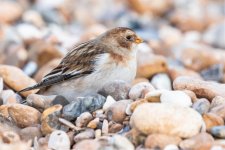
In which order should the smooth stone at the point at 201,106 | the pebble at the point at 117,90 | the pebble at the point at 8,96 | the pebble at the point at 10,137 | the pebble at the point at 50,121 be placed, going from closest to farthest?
the pebble at the point at 10,137, the smooth stone at the point at 201,106, the pebble at the point at 50,121, the pebble at the point at 117,90, the pebble at the point at 8,96

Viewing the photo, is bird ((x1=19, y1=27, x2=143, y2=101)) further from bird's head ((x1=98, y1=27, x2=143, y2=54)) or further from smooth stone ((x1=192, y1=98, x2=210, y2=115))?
smooth stone ((x1=192, y1=98, x2=210, y2=115))

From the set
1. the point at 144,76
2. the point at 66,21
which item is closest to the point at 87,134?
the point at 144,76

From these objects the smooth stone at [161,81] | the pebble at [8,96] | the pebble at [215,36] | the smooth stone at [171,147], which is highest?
the pebble at [215,36]

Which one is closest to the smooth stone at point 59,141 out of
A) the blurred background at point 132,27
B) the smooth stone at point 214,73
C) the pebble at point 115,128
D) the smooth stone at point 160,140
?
the pebble at point 115,128

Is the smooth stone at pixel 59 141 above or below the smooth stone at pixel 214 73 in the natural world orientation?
below

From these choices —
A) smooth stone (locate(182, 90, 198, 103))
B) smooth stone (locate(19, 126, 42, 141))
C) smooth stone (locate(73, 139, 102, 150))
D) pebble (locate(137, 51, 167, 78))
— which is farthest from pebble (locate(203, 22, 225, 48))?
smooth stone (locate(73, 139, 102, 150))

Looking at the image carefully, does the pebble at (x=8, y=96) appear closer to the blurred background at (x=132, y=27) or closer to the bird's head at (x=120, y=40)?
the bird's head at (x=120, y=40)

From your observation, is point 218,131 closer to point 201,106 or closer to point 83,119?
point 201,106

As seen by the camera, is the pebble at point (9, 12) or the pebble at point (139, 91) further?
the pebble at point (9, 12)
